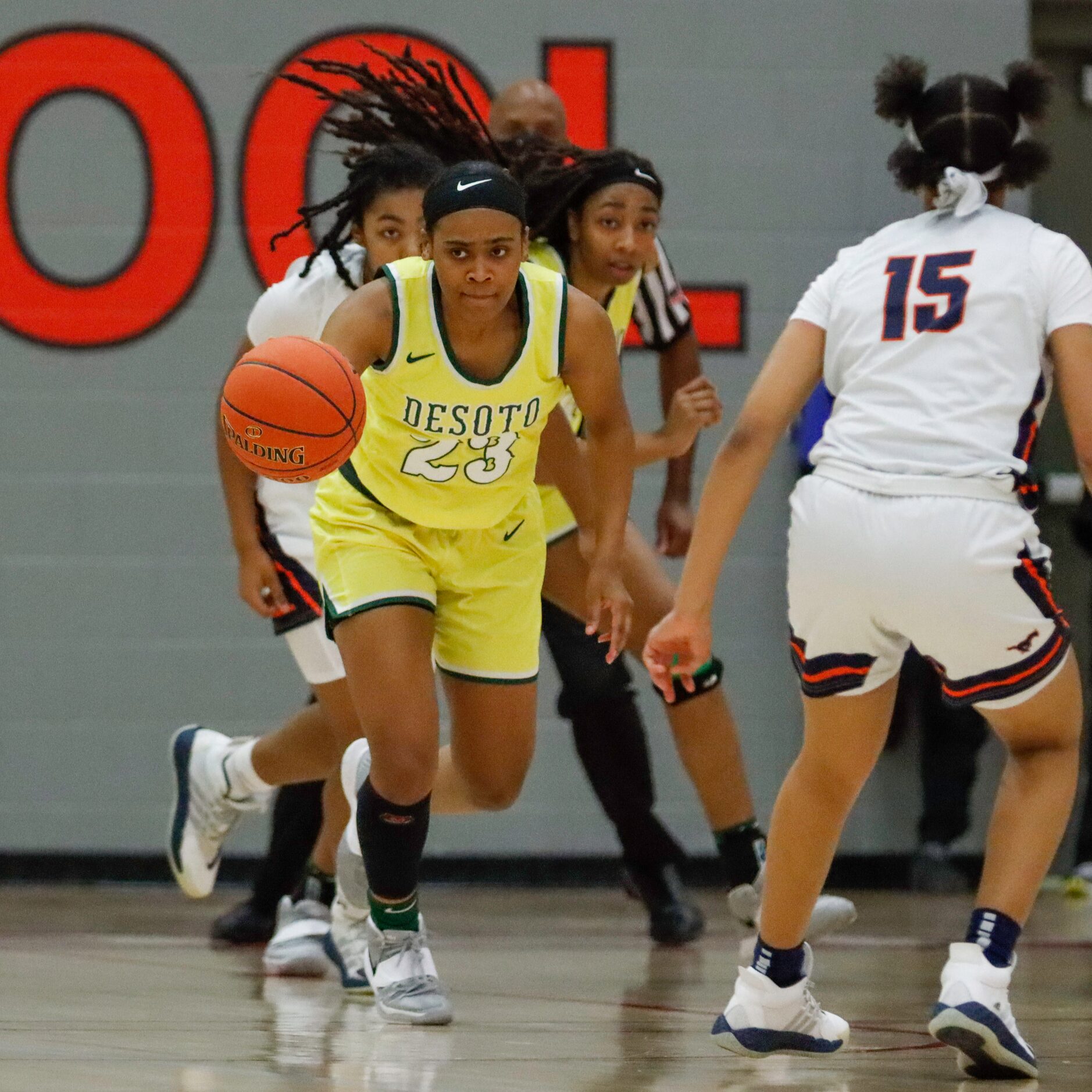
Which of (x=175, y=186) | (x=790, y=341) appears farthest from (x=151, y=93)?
(x=790, y=341)

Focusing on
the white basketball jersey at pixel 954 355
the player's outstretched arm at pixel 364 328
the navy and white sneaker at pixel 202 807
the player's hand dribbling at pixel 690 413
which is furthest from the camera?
the navy and white sneaker at pixel 202 807

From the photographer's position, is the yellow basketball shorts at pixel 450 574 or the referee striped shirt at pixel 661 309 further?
the referee striped shirt at pixel 661 309

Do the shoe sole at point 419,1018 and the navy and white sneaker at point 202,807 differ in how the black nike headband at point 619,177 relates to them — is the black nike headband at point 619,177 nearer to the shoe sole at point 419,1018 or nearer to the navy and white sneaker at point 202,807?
the navy and white sneaker at point 202,807

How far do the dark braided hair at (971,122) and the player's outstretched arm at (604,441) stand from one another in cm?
68

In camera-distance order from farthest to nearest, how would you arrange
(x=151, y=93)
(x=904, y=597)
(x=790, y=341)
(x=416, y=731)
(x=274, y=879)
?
(x=151, y=93), (x=274, y=879), (x=416, y=731), (x=790, y=341), (x=904, y=597)

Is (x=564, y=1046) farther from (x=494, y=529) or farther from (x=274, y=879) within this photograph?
(x=274, y=879)

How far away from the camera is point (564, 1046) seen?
11.4ft

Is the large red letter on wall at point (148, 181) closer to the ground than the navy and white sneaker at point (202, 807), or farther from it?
farther from it

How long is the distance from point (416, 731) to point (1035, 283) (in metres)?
1.37

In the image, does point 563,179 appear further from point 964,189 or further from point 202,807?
point 202,807

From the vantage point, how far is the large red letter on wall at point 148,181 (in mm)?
6887

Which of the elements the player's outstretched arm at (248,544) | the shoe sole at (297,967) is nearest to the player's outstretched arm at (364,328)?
the player's outstretched arm at (248,544)

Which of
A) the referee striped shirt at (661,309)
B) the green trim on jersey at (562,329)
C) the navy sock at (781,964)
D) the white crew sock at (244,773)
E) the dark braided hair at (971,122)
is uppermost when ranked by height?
the dark braided hair at (971,122)

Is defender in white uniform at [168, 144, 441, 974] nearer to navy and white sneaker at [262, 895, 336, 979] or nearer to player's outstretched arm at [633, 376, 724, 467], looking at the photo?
navy and white sneaker at [262, 895, 336, 979]
